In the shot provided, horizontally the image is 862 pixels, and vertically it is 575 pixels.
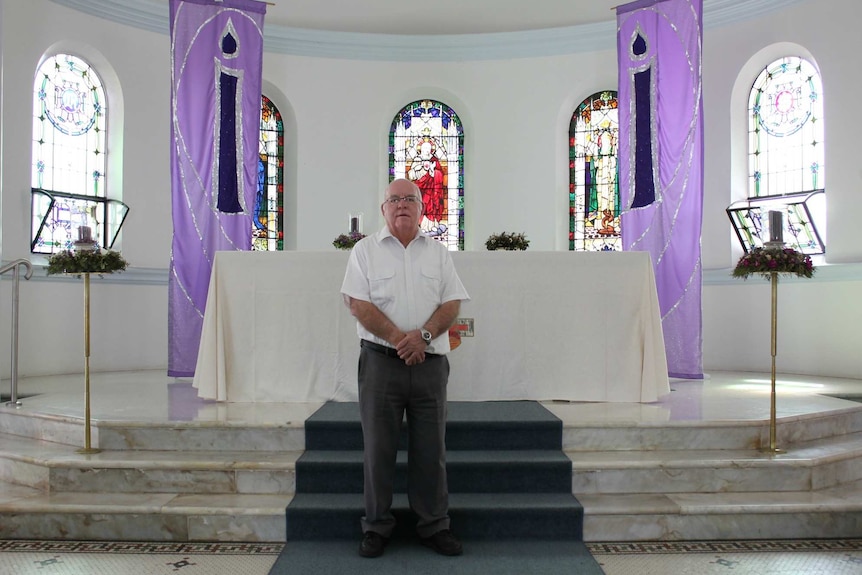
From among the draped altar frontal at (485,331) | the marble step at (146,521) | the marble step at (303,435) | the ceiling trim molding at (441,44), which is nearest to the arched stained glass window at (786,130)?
the ceiling trim molding at (441,44)

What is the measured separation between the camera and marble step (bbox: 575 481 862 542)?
154 inches

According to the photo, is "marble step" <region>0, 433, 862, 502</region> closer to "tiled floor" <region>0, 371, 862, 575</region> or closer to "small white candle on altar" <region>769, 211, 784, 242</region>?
"tiled floor" <region>0, 371, 862, 575</region>

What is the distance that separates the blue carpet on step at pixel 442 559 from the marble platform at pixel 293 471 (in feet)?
0.88

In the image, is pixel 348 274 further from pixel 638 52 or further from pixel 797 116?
pixel 797 116

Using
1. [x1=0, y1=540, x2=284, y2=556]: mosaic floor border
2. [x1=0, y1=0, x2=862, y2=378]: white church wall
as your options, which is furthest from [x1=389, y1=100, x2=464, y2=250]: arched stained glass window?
[x1=0, y1=540, x2=284, y2=556]: mosaic floor border

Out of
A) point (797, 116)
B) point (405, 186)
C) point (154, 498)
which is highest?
point (797, 116)

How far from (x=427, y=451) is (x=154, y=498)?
1.64 metres

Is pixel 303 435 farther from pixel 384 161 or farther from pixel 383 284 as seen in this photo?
pixel 384 161

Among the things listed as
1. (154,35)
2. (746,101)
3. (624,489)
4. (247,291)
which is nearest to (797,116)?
(746,101)

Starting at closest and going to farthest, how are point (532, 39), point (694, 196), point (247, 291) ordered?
point (247, 291)
point (694, 196)
point (532, 39)

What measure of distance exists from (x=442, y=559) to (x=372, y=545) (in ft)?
1.11

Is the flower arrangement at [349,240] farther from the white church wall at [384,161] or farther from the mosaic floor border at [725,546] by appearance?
the mosaic floor border at [725,546]

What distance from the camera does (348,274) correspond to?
363 centimetres

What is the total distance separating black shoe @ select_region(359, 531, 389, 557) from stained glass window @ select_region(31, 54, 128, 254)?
18.4 ft
